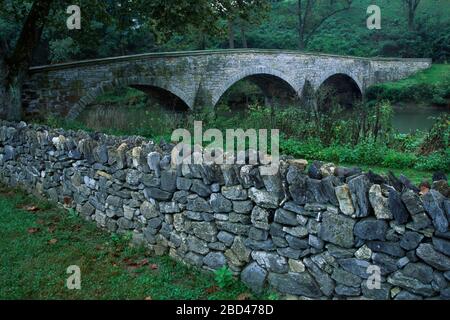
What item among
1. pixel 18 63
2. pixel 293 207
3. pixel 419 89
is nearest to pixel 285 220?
pixel 293 207

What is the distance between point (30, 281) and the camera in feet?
14.4

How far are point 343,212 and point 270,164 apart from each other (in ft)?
2.66

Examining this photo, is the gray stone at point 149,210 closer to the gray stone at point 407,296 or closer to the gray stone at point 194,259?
the gray stone at point 194,259

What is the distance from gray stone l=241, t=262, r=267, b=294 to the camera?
13.1 feet

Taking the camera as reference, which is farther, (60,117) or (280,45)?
(280,45)

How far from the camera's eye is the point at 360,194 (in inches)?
129

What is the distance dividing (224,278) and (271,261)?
1.77 ft

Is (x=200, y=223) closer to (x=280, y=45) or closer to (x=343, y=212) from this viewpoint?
(x=343, y=212)

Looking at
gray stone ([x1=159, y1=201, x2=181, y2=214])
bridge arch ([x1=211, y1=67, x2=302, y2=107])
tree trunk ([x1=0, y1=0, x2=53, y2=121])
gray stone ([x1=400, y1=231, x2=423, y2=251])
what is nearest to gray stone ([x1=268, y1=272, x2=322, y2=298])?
gray stone ([x1=400, y1=231, x2=423, y2=251])

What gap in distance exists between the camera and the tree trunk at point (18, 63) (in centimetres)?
1141

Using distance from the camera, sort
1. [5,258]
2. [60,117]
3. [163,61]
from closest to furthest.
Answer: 1. [5,258]
2. [60,117]
3. [163,61]

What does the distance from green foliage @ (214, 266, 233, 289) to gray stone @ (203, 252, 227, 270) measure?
3.5 inches

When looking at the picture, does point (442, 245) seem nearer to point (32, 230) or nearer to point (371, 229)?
point (371, 229)
